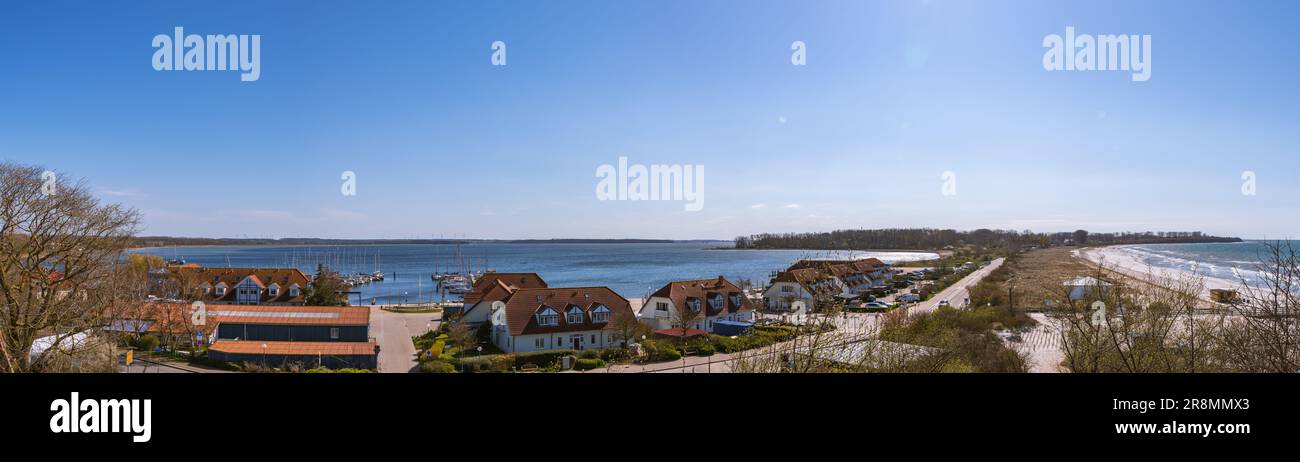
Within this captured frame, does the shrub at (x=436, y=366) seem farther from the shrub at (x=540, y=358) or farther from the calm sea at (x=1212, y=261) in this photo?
the calm sea at (x=1212, y=261)

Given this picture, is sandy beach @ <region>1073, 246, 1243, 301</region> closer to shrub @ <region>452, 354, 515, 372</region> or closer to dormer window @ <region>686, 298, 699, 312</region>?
dormer window @ <region>686, 298, 699, 312</region>

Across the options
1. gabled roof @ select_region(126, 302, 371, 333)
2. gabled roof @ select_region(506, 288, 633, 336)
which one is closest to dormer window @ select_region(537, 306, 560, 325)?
gabled roof @ select_region(506, 288, 633, 336)

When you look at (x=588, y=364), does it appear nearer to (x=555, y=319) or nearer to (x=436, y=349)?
(x=555, y=319)

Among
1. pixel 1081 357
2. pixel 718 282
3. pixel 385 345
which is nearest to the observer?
pixel 1081 357
